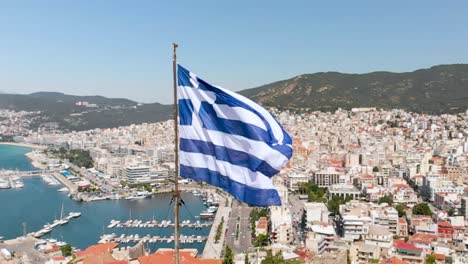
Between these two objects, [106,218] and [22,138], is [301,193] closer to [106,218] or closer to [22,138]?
[106,218]

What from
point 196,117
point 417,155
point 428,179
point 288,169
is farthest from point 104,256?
point 417,155

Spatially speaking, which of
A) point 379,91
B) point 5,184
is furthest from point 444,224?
point 379,91

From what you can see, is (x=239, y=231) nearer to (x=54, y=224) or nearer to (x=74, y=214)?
(x=54, y=224)

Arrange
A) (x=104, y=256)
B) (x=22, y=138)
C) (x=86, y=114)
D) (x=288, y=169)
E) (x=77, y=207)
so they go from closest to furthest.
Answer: (x=104, y=256)
(x=77, y=207)
(x=288, y=169)
(x=22, y=138)
(x=86, y=114)

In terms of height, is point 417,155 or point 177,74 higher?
point 177,74

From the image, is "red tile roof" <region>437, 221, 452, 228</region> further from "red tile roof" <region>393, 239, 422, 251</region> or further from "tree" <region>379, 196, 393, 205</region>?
"tree" <region>379, 196, 393, 205</region>

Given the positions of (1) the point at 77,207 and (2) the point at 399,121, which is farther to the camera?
(2) the point at 399,121

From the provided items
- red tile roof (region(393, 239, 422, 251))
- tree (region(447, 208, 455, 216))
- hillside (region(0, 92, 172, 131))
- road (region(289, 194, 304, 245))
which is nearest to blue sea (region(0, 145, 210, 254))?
road (region(289, 194, 304, 245))
